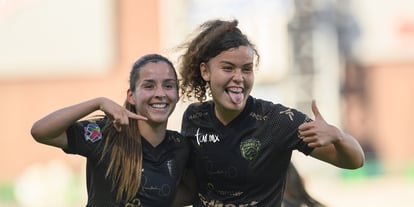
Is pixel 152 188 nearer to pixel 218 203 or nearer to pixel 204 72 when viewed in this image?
pixel 218 203

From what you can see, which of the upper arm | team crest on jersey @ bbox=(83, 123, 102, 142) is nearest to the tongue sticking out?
team crest on jersey @ bbox=(83, 123, 102, 142)

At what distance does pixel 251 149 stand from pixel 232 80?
1.08 ft

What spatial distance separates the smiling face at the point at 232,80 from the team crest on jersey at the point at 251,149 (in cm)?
16

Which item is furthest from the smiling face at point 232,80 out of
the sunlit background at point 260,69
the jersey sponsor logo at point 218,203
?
the sunlit background at point 260,69

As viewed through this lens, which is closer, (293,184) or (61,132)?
(61,132)

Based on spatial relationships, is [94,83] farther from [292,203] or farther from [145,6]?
[292,203]

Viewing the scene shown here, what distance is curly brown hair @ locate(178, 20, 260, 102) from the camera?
436 centimetres

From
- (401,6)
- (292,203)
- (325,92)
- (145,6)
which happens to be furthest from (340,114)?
(292,203)

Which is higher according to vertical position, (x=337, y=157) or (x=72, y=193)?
(x=337, y=157)

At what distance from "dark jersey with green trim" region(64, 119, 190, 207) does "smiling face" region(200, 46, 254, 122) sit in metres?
0.35

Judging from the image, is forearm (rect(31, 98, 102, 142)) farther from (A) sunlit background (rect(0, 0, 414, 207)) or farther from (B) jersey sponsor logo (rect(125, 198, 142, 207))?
(A) sunlit background (rect(0, 0, 414, 207))

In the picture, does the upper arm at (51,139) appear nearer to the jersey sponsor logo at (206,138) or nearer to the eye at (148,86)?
the eye at (148,86)

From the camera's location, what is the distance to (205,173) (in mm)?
4359

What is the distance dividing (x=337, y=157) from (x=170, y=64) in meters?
0.90
